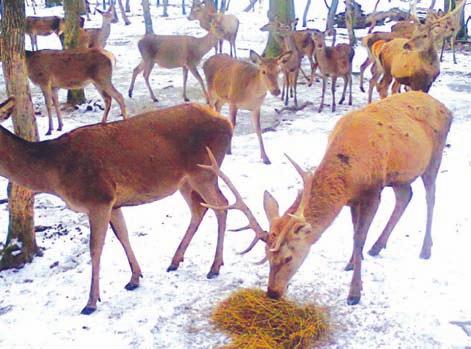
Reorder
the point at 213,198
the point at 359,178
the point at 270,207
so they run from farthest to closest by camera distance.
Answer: the point at 213,198, the point at 359,178, the point at 270,207

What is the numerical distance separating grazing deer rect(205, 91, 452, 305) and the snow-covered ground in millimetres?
239

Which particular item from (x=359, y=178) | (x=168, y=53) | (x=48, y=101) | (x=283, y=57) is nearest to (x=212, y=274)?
(x=359, y=178)

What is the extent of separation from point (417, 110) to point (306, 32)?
786cm

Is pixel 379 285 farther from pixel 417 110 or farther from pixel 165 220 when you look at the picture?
pixel 165 220

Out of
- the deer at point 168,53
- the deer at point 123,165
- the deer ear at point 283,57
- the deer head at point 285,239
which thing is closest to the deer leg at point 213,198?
the deer at point 123,165

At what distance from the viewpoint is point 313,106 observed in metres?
11.0

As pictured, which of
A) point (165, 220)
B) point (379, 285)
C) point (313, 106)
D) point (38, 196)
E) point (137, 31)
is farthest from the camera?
point (137, 31)

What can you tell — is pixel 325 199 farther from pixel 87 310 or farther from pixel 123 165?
pixel 87 310

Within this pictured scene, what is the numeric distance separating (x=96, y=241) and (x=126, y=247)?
0.41 m

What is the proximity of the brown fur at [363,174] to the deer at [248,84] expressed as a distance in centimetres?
303

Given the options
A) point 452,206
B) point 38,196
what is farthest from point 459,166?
point 38,196

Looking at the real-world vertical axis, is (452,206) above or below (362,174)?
below

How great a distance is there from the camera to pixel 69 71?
9.76 metres

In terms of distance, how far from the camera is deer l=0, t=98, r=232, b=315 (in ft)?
14.8
